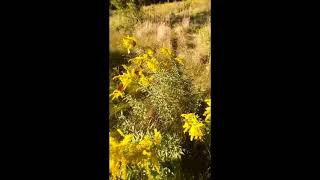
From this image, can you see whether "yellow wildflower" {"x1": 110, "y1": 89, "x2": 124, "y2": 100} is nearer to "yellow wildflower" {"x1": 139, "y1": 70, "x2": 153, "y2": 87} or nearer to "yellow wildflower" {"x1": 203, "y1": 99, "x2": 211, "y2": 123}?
"yellow wildflower" {"x1": 139, "y1": 70, "x2": 153, "y2": 87}

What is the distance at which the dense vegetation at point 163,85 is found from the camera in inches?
103

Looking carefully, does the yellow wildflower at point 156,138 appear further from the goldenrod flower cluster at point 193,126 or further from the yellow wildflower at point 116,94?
the yellow wildflower at point 116,94

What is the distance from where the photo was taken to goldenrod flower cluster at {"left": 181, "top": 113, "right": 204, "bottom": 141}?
261cm

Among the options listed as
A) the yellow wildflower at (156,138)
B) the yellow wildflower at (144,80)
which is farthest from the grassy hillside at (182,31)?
the yellow wildflower at (156,138)

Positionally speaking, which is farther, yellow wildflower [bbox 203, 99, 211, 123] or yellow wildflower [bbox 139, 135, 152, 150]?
yellow wildflower [bbox 203, 99, 211, 123]

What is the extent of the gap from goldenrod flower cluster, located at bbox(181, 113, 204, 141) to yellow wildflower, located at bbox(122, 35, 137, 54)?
470mm

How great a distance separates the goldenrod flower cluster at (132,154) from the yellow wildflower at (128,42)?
0.46 m

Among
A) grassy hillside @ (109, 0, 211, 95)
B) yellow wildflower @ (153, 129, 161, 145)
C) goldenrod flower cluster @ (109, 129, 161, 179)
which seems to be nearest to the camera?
goldenrod flower cluster @ (109, 129, 161, 179)

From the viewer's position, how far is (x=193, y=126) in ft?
8.58

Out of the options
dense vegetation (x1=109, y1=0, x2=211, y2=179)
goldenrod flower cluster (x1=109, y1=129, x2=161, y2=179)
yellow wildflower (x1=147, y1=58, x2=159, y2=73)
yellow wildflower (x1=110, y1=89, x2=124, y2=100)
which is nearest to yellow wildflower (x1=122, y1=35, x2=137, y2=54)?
dense vegetation (x1=109, y1=0, x2=211, y2=179)
